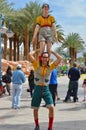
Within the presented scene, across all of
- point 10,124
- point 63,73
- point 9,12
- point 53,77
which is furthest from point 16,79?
point 63,73

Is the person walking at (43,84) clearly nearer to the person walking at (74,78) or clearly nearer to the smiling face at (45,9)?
the smiling face at (45,9)

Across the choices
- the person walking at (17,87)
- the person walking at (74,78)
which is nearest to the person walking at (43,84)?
the person walking at (17,87)

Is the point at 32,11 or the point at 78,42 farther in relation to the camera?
the point at 78,42

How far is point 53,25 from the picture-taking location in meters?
10.9

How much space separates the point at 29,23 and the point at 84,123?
55731 millimetres

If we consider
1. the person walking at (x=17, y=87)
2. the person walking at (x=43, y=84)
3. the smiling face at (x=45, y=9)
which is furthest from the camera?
the person walking at (x=17, y=87)

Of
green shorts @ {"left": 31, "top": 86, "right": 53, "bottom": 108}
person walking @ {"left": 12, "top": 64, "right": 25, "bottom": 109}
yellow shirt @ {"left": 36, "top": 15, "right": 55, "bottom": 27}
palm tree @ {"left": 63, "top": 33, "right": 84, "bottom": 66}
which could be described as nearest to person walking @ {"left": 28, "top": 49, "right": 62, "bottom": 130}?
green shorts @ {"left": 31, "top": 86, "right": 53, "bottom": 108}

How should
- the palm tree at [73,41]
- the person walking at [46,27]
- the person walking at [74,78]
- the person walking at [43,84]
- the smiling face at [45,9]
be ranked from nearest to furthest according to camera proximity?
the person walking at [43,84]
the smiling face at [45,9]
the person walking at [46,27]
the person walking at [74,78]
the palm tree at [73,41]

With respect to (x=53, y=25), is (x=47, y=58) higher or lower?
lower

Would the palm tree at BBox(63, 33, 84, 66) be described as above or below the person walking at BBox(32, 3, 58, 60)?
above

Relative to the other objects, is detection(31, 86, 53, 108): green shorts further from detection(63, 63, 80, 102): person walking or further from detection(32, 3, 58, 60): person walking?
detection(63, 63, 80, 102): person walking

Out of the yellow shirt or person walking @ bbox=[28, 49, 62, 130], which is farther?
the yellow shirt

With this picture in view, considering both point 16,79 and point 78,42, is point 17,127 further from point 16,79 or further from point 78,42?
point 78,42

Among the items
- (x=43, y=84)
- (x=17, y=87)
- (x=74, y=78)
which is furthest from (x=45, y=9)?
(x=74, y=78)
